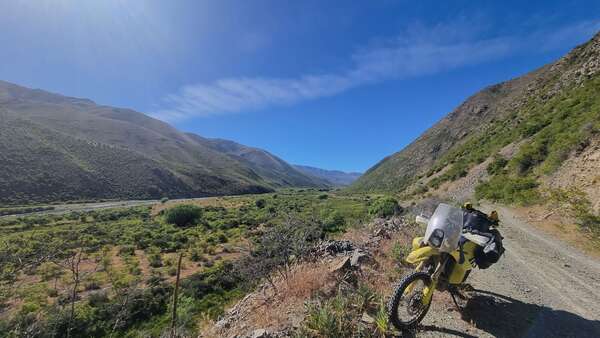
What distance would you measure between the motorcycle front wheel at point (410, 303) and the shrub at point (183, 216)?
49696 millimetres

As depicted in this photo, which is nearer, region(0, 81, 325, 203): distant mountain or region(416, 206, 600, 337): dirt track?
region(416, 206, 600, 337): dirt track

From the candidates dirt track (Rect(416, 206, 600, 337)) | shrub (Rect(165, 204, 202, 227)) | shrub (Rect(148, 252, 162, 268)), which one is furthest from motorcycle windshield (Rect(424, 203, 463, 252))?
shrub (Rect(165, 204, 202, 227))

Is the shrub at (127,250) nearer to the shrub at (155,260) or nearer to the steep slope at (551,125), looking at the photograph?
the shrub at (155,260)

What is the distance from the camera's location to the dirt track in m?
4.55

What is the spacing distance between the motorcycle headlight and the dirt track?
4.84ft

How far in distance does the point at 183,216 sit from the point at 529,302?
2045 inches

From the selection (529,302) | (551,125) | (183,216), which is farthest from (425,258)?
(183,216)

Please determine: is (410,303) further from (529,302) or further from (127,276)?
(127,276)

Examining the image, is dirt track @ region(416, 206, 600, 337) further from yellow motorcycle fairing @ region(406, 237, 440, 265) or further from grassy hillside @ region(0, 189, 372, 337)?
grassy hillside @ region(0, 189, 372, 337)

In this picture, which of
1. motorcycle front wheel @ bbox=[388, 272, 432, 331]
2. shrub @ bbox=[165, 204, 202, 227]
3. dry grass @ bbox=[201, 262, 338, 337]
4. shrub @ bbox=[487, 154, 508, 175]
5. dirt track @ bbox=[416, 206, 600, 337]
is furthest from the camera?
shrub @ bbox=[165, 204, 202, 227]

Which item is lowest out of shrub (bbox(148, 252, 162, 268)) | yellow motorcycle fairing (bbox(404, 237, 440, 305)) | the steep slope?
shrub (bbox(148, 252, 162, 268))

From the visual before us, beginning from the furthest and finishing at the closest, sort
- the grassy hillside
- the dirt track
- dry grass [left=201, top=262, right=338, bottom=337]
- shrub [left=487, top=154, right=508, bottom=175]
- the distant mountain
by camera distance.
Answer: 1. the distant mountain
2. shrub [left=487, top=154, right=508, bottom=175]
3. dry grass [left=201, top=262, right=338, bottom=337]
4. the grassy hillside
5. the dirt track

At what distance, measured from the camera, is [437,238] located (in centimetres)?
425

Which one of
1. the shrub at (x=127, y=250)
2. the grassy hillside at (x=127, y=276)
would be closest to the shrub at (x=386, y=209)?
the grassy hillside at (x=127, y=276)
